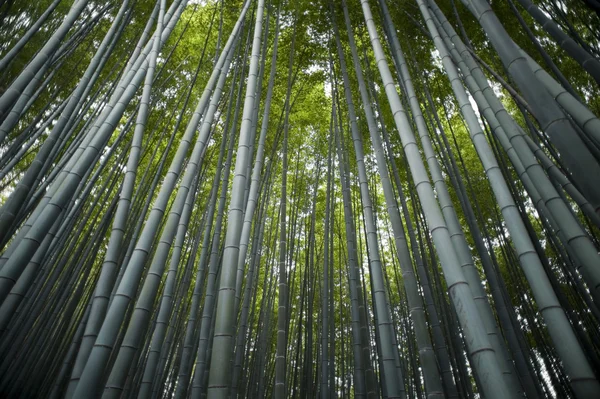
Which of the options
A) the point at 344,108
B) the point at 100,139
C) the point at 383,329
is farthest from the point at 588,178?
the point at 344,108

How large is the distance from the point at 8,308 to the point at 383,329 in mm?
1931

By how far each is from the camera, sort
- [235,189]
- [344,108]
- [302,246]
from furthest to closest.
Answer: [302,246] → [344,108] → [235,189]

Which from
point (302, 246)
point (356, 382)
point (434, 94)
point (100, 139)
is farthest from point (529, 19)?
point (302, 246)

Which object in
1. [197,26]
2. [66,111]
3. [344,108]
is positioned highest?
[197,26]

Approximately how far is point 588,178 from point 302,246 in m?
6.71

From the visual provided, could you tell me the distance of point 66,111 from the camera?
225 centimetres

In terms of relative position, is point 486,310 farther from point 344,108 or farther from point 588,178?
point 344,108

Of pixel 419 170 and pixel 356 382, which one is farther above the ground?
pixel 419 170

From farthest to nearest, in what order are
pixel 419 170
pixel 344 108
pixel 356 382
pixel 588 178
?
pixel 344 108
pixel 356 382
pixel 419 170
pixel 588 178

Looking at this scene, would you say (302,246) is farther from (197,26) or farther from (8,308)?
(8,308)

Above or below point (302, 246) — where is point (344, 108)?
above

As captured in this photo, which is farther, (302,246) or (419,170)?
(302,246)

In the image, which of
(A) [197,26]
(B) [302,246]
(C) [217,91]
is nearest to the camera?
(C) [217,91]

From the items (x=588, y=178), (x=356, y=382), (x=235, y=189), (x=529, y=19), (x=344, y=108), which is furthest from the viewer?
(x=344, y=108)
